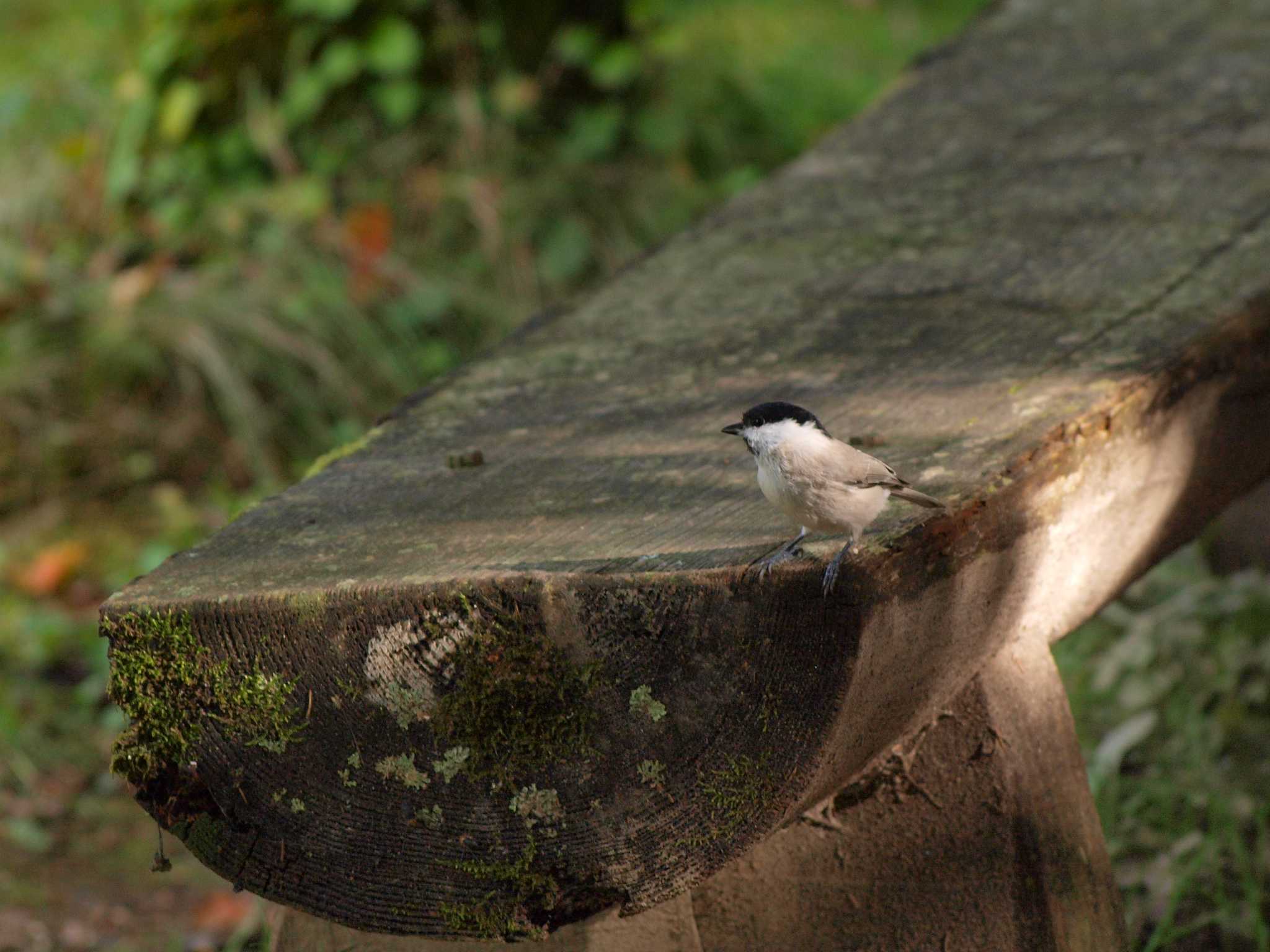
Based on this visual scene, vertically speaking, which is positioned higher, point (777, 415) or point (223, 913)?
point (777, 415)

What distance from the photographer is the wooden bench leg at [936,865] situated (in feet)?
5.81

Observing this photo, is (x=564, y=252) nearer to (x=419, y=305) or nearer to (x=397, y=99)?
(x=419, y=305)


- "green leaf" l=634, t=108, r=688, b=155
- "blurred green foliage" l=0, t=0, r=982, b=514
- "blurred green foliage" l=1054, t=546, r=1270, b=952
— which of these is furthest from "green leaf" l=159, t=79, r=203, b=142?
"blurred green foliage" l=1054, t=546, r=1270, b=952

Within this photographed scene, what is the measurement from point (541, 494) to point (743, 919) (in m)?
0.60

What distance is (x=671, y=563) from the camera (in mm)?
1415

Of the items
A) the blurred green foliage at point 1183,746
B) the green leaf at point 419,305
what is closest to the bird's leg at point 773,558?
the blurred green foliage at point 1183,746

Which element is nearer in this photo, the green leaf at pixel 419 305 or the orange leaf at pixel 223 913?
the orange leaf at pixel 223 913

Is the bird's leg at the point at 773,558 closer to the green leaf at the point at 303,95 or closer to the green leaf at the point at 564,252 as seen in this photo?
the green leaf at the point at 564,252

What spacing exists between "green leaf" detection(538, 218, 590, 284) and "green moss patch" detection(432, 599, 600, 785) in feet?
11.7

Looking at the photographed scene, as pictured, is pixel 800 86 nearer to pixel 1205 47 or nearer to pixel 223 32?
pixel 223 32

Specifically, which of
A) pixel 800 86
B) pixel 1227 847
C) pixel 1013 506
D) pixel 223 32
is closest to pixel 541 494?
pixel 1013 506

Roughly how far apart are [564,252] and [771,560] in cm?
366

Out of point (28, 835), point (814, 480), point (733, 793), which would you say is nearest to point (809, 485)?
point (814, 480)

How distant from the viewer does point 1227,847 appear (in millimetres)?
2779
